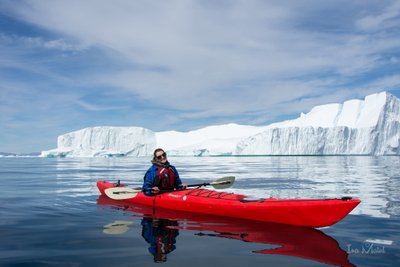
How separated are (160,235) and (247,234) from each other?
1280 millimetres

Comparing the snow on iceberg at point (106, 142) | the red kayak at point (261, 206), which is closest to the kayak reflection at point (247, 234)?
the red kayak at point (261, 206)

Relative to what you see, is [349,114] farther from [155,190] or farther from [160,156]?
[160,156]

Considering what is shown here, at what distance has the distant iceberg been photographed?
211 feet

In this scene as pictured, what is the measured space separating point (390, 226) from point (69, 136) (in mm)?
90490

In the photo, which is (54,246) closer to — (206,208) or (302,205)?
(206,208)

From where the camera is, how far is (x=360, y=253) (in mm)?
4422

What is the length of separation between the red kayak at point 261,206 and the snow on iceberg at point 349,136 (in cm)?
6182

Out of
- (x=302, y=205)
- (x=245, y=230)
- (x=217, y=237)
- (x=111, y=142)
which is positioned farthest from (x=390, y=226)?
(x=111, y=142)

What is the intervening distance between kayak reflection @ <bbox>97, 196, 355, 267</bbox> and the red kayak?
124 millimetres

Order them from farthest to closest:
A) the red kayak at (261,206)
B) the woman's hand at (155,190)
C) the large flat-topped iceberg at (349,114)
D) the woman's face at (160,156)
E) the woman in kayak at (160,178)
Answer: the large flat-topped iceberg at (349,114)
the woman's hand at (155,190)
the woman in kayak at (160,178)
the woman's face at (160,156)
the red kayak at (261,206)

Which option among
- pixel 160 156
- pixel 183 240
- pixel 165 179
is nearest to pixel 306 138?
pixel 165 179

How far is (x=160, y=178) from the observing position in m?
7.73

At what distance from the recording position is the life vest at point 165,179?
766 cm

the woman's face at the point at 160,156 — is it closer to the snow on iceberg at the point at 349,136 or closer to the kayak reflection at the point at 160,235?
the kayak reflection at the point at 160,235
